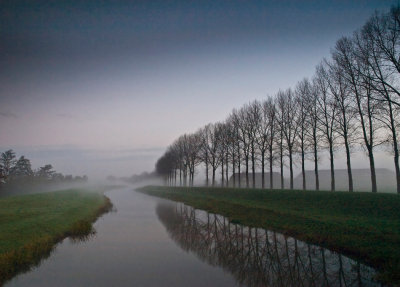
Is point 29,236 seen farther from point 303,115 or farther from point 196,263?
point 303,115

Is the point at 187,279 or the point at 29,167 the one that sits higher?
the point at 29,167

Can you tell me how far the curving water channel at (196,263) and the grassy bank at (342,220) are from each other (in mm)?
894

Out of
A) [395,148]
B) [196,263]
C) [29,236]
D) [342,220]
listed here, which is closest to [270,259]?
[196,263]

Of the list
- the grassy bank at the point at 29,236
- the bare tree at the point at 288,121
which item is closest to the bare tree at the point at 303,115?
the bare tree at the point at 288,121

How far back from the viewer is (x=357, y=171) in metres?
95.6

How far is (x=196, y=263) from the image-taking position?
12.5 metres

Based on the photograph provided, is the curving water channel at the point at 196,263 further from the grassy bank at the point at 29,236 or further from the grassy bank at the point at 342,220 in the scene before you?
the grassy bank at the point at 342,220

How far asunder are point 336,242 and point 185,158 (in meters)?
64.7

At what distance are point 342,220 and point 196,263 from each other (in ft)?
36.6

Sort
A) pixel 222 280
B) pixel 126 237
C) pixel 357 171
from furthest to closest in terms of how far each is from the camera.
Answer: pixel 357 171 < pixel 126 237 < pixel 222 280

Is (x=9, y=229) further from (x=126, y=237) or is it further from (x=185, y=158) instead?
(x=185, y=158)

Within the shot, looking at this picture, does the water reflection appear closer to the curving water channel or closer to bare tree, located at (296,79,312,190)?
the curving water channel

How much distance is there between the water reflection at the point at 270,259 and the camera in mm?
10078

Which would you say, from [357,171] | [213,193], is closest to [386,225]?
[213,193]
